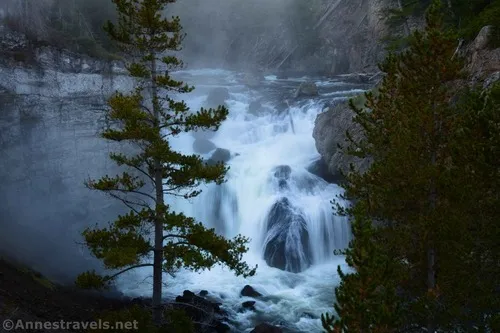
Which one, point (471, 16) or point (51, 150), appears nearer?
point (471, 16)

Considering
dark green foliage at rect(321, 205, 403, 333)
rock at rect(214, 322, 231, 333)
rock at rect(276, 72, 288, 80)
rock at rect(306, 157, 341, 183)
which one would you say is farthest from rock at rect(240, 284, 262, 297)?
rock at rect(276, 72, 288, 80)

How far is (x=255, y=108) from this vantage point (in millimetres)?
43125

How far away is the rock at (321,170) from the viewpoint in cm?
3028

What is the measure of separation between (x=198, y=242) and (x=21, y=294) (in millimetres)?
7460

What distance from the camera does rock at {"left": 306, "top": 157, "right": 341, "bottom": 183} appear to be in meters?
30.3

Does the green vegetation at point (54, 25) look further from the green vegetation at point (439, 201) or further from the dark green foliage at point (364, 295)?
the dark green foliage at point (364, 295)

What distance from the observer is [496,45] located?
19.2 metres

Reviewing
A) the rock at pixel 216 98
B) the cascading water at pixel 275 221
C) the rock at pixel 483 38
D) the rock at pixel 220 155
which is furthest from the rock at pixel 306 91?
the rock at pixel 483 38

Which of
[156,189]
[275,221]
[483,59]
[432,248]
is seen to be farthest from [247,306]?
[483,59]

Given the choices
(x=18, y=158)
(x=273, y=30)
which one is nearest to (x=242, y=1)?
(x=273, y=30)

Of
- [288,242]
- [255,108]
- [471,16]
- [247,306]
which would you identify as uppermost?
[255,108]

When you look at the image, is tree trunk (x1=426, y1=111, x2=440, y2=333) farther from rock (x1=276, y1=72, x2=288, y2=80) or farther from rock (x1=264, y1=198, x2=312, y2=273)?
rock (x1=276, y1=72, x2=288, y2=80)

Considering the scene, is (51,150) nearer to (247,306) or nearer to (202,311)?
(202,311)

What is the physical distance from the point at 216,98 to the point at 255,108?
5390mm
